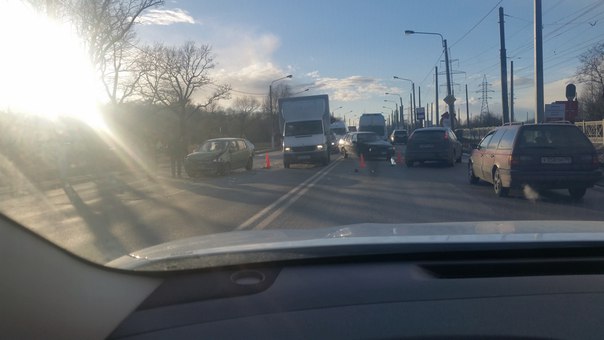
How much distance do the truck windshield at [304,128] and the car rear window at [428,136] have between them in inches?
215

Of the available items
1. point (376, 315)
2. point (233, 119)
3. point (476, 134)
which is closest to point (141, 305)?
point (376, 315)

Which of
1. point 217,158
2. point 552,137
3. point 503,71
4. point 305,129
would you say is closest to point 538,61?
point 503,71

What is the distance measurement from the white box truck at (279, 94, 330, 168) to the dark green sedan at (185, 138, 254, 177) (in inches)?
87.7

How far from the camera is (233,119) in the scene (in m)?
91.1

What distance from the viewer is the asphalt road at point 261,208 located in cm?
909

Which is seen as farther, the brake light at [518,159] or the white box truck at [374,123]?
the white box truck at [374,123]

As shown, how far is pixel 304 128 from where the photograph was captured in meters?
27.3

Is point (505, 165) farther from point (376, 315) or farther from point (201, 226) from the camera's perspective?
point (376, 315)

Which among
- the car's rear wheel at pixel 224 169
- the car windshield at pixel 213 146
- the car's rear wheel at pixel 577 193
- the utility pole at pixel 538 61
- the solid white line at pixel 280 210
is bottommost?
the car's rear wheel at pixel 577 193

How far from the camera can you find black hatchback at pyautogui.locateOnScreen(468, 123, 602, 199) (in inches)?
441

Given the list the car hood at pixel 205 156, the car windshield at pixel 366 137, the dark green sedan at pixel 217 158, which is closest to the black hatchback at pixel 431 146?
the car windshield at pixel 366 137

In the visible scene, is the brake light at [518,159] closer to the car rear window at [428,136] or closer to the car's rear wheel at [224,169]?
the car rear window at [428,136]

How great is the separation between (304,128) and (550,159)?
1679 centimetres

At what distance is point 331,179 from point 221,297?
53.6 ft
